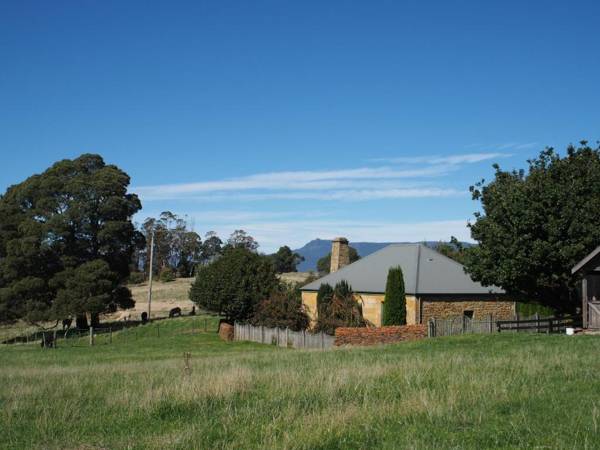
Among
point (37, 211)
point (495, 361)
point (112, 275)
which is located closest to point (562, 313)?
point (495, 361)

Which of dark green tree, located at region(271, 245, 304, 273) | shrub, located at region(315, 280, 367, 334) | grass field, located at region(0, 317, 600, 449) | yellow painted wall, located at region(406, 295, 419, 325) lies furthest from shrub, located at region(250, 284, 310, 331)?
dark green tree, located at region(271, 245, 304, 273)

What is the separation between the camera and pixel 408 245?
142 ft

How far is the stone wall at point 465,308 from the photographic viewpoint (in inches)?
1435

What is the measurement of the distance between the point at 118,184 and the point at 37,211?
22.5 ft

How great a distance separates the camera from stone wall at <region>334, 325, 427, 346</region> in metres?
30.1

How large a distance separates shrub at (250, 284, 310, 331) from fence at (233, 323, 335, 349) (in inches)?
16.9

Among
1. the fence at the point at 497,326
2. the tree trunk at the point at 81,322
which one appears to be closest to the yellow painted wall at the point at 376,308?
the fence at the point at 497,326

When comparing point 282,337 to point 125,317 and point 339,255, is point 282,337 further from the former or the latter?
point 125,317

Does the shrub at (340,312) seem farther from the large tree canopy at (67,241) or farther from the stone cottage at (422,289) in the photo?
the large tree canopy at (67,241)

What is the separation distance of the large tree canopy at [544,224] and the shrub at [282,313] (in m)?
12.3

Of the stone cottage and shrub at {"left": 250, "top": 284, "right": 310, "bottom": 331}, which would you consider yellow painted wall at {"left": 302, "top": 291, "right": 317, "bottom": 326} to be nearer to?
the stone cottage

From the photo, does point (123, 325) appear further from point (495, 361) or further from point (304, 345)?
point (495, 361)

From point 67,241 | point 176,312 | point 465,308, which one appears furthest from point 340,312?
point 67,241

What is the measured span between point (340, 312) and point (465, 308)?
25.9ft
